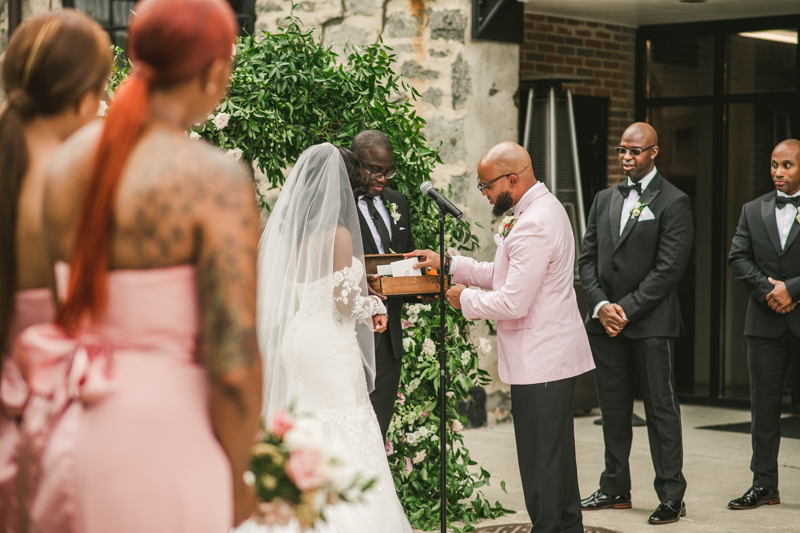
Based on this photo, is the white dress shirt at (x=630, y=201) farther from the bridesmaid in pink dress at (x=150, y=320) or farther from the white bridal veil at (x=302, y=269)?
the bridesmaid in pink dress at (x=150, y=320)

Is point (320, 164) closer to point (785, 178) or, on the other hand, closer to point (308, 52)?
Result: point (308, 52)

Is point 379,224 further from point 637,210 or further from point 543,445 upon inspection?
point 637,210

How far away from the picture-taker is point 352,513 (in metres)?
3.84

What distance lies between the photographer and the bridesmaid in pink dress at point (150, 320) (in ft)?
5.61

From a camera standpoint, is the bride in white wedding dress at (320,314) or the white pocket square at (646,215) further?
the white pocket square at (646,215)

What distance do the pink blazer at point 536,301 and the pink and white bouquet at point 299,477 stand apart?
2.25 metres

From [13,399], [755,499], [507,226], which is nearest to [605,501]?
[755,499]

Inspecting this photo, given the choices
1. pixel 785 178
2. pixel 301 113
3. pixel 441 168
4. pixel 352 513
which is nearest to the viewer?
pixel 352 513

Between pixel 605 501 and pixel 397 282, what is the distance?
2064 millimetres

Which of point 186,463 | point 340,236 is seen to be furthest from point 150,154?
point 340,236

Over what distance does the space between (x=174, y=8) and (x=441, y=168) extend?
547 centimetres

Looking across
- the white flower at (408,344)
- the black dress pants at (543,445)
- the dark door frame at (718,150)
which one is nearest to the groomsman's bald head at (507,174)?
the black dress pants at (543,445)

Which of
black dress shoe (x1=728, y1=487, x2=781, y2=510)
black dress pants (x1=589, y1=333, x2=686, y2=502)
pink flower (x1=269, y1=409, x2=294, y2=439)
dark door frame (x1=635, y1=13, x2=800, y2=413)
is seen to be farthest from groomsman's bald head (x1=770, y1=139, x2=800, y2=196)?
pink flower (x1=269, y1=409, x2=294, y2=439)

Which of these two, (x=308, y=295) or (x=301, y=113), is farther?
(x=301, y=113)
